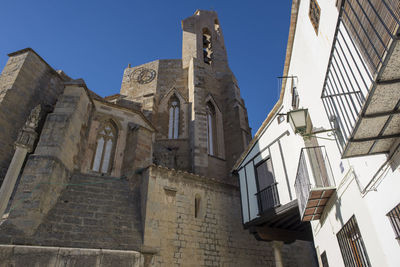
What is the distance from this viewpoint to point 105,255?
7062 millimetres

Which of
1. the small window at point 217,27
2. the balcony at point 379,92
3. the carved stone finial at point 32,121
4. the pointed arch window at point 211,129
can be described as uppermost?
the small window at point 217,27

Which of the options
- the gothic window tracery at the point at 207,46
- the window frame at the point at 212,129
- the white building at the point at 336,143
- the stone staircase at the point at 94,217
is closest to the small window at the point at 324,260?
the white building at the point at 336,143

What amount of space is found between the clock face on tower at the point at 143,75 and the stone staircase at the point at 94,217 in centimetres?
1059

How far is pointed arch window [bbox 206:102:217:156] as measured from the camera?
16188 millimetres

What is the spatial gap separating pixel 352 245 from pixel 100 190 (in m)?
7.25

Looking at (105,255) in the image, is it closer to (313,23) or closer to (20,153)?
(20,153)

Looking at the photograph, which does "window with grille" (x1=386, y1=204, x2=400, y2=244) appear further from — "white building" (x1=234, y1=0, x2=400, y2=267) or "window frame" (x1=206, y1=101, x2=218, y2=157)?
"window frame" (x1=206, y1=101, x2=218, y2=157)

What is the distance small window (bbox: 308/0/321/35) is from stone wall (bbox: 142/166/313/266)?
20.5ft

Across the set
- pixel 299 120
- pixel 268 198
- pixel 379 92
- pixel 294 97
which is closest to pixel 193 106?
pixel 268 198

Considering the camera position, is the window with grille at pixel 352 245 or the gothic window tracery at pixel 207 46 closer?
the window with grille at pixel 352 245

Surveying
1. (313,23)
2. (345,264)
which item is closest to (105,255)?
(345,264)

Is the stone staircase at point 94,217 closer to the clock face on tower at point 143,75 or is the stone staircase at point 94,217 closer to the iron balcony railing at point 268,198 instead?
the iron balcony railing at point 268,198

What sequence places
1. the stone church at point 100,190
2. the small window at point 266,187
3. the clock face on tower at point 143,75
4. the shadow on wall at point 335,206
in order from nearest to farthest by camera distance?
the shadow on wall at point 335,206 → the stone church at point 100,190 → the small window at point 266,187 → the clock face on tower at point 143,75

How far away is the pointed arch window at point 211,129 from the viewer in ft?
53.1
